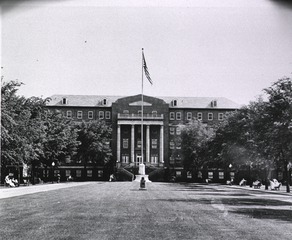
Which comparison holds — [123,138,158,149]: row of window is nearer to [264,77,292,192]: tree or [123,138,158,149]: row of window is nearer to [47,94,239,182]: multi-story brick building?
[47,94,239,182]: multi-story brick building

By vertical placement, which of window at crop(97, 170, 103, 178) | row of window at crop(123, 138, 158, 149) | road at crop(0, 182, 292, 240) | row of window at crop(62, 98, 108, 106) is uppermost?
row of window at crop(62, 98, 108, 106)

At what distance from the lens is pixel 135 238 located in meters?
14.1

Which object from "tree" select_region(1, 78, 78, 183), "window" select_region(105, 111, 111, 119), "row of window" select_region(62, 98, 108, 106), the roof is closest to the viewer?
"tree" select_region(1, 78, 78, 183)

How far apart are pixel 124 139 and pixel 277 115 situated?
259 ft

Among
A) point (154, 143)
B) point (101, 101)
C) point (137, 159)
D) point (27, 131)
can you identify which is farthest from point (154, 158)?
point (27, 131)

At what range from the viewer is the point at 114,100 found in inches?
4638

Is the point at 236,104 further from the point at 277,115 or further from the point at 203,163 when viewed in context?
the point at 277,115

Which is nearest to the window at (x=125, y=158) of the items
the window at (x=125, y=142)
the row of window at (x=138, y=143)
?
the row of window at (x=138, y=143)

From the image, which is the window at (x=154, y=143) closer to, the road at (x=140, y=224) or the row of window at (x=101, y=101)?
the row of window at (x=101, y=101)

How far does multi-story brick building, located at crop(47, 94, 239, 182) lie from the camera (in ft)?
360

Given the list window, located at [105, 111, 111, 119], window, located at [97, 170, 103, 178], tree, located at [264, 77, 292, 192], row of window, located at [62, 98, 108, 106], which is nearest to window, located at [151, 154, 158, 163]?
window, located at [97, 170, 103, 178]

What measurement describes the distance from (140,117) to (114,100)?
397 inches

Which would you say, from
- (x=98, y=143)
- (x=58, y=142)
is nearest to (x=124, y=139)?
(x=98, y=143)

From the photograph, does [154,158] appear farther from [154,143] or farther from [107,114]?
[107,114]
